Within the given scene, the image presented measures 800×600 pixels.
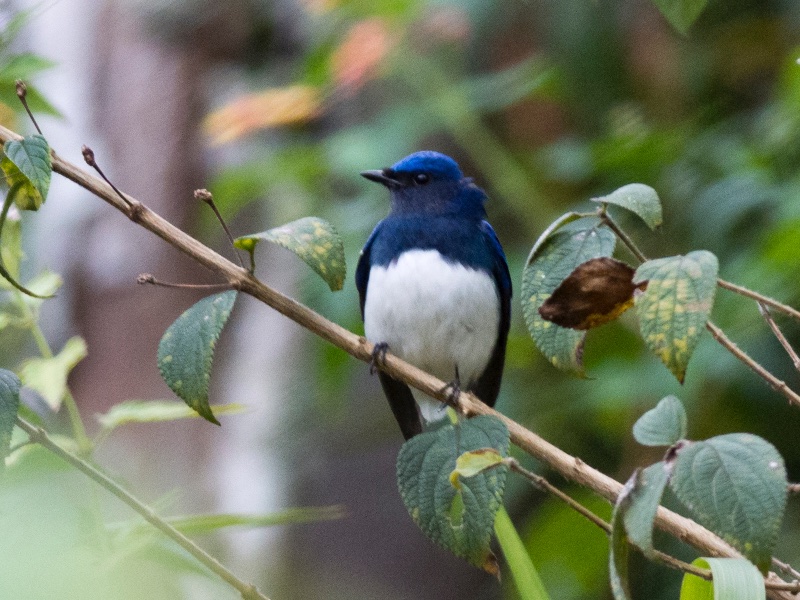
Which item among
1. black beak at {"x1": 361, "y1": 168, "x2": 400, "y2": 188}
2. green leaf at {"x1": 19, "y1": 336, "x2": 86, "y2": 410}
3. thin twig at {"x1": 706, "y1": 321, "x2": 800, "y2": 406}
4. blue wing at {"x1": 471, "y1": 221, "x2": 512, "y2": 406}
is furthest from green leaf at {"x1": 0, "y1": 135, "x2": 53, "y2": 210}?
blue wing at {"x1": 471, "y1": 221, "x2": 512, "y2": 406}

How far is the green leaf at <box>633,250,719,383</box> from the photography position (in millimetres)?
985

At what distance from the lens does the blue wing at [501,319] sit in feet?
9.11

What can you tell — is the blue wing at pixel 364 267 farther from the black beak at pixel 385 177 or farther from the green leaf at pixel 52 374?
the green leaf at pixel 52 374

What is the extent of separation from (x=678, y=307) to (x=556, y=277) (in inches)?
11.2

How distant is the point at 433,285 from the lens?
2574 mm

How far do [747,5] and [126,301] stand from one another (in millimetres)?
3051

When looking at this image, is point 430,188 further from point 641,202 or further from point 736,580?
point 736,580

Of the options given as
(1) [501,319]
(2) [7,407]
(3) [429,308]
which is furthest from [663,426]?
(1) [501,319]

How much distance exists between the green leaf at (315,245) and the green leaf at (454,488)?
0.24m

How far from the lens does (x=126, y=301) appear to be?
16.1 feet

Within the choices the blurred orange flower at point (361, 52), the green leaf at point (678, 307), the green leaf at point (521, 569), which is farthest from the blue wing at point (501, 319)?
the green leaf at point (678, 307)

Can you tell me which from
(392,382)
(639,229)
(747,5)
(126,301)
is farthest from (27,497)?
(126,301)

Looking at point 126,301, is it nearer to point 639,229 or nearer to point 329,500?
point 329,500

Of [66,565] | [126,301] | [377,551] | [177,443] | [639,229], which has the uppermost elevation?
[66,565]
